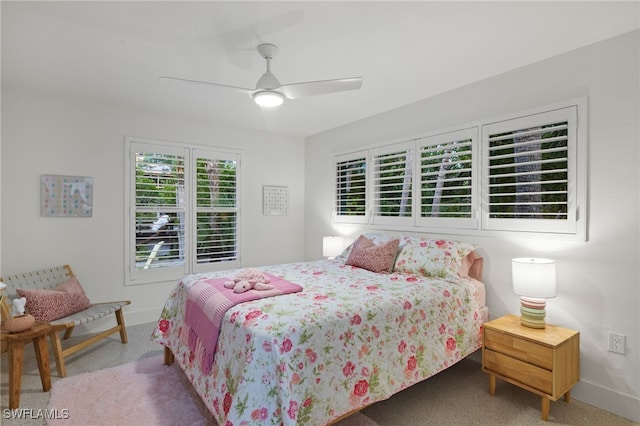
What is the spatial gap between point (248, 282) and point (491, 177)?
7.41ft

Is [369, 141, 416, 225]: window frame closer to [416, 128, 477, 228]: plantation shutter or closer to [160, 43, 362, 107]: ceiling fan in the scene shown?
[416, 128, 477, 228]: plantation shutter

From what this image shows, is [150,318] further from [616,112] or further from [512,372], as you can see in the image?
[616,112]

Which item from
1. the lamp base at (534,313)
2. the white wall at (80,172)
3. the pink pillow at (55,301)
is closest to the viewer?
the lamp base at (534,313)

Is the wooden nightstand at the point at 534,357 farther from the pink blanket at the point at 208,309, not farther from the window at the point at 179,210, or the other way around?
the window at the point at 179,210

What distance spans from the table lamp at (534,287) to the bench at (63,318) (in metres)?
3.45

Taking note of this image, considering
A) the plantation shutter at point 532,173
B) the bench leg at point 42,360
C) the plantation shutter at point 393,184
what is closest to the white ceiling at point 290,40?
the plantation shutter at point 532,173

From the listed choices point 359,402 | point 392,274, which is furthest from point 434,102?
point 359,402

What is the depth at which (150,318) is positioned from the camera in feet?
12.9

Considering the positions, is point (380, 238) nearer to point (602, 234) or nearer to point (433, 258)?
point (433, 258)

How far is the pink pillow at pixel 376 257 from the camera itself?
3100 mm

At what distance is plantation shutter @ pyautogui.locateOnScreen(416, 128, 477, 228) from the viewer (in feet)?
10.1

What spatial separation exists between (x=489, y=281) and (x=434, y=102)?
1.84 meters

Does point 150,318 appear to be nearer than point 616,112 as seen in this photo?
No

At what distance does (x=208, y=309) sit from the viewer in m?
2.13
